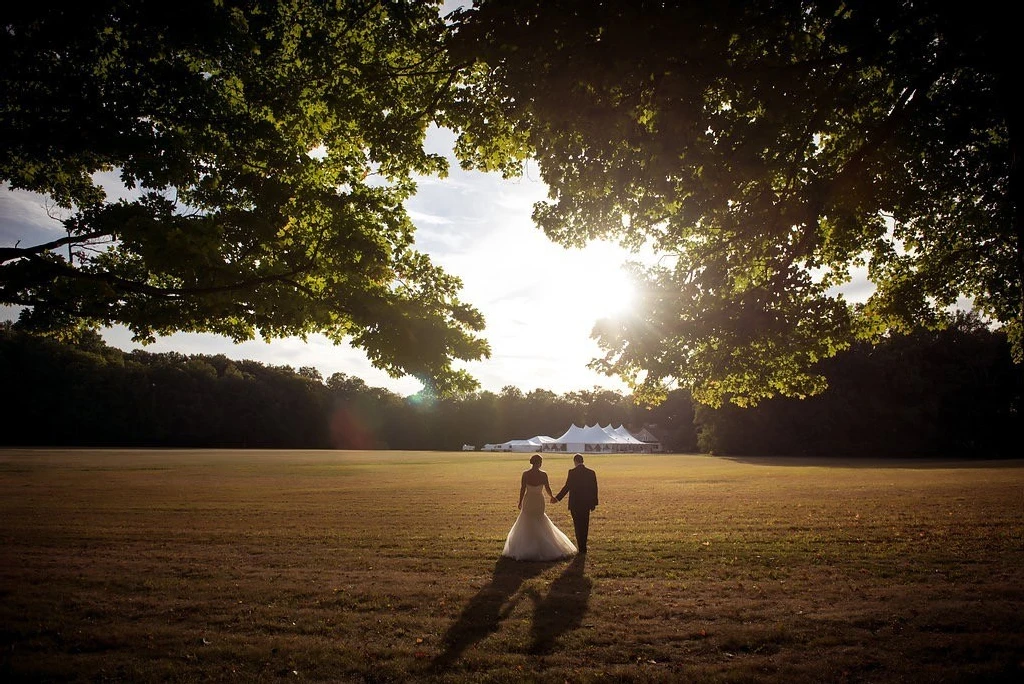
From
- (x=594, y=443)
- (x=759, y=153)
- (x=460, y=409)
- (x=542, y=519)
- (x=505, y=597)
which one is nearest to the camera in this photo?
(x=759, y=153)

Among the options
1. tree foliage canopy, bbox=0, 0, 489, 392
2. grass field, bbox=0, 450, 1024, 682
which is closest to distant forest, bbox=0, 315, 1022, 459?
grass field, bbox=0, 450, 1024, 682

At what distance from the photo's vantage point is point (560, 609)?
7.87 metres

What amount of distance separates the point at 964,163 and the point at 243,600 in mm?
14346

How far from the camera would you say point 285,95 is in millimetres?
9055

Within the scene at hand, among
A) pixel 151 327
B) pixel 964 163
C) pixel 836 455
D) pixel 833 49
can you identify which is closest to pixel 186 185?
pixel 151 327

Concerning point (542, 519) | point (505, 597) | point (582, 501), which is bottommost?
point (505, 597)

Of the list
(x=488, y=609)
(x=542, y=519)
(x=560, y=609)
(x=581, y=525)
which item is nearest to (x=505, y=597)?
(x=488, y=609)

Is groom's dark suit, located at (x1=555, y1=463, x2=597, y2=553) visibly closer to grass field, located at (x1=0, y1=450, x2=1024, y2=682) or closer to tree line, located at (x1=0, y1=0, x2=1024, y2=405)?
grass field, located at (x1=0, y1=450, x2=1024, y2=682)

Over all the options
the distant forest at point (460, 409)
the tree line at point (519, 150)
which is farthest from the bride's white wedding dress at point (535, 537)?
the distant forest at point (460, 409)

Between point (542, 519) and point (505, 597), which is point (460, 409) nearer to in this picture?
point (542, 519)

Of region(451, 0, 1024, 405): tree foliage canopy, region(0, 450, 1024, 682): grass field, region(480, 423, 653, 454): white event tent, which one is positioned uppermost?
region(451, 0, 1024, 405): tree foliage canopy

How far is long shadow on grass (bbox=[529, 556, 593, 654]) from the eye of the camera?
6766mm

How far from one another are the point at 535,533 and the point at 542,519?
0.36 metres

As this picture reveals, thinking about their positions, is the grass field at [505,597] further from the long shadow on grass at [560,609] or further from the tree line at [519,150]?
the tree line at [519,150]
